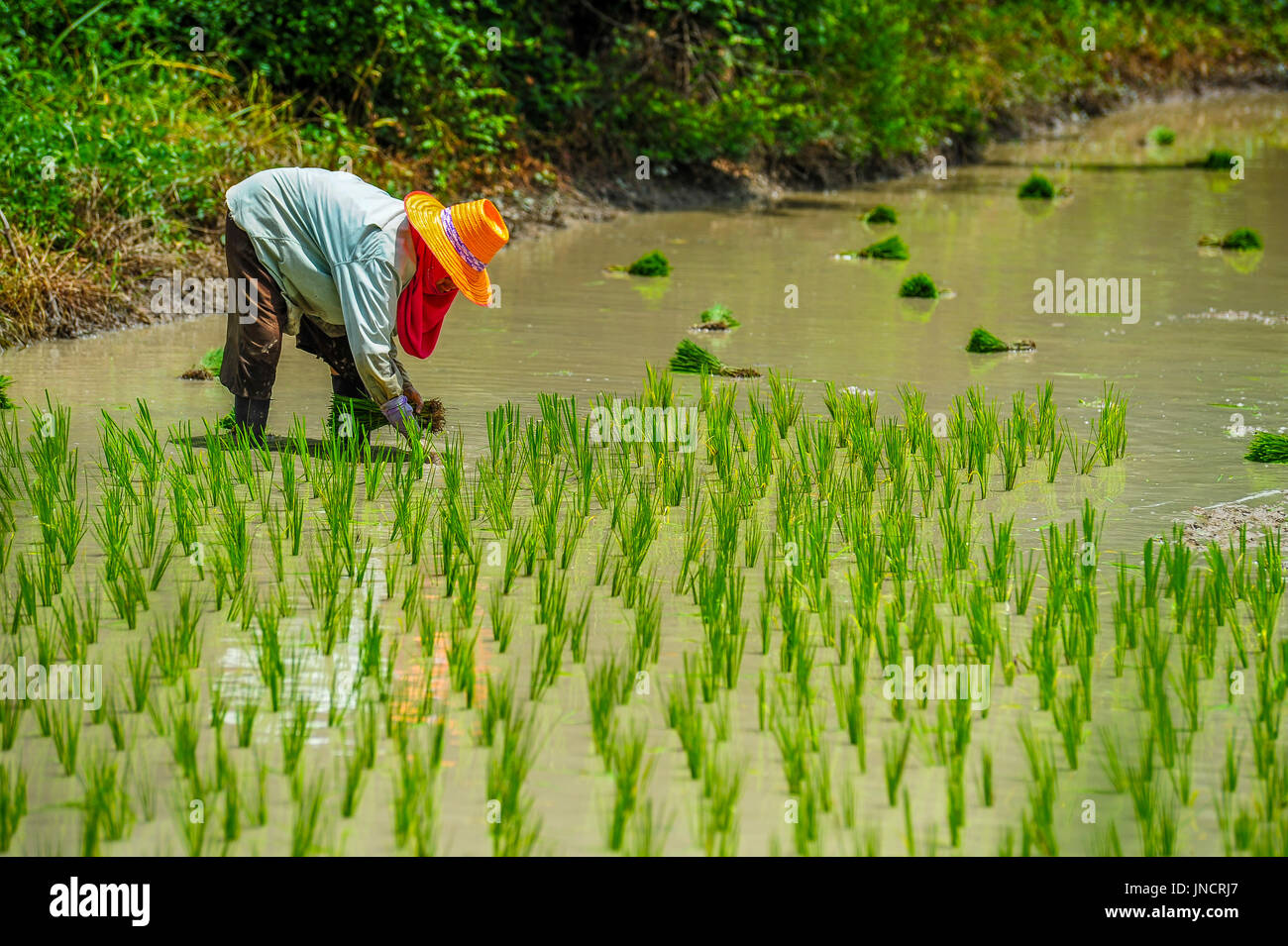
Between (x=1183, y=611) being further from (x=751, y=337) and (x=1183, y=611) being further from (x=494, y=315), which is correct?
(x=494, y=315)

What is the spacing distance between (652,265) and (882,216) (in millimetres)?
2996

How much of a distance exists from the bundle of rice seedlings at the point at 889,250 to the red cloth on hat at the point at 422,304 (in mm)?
5233

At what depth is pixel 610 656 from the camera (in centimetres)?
353

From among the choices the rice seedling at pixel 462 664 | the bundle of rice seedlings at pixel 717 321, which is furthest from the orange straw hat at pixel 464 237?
the bundle of rice seedlings at pixel 717 321

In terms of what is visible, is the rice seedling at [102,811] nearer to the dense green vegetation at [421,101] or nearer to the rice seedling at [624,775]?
the rice seedling at [624,775]

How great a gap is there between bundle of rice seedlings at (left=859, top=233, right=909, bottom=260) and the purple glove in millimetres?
5500

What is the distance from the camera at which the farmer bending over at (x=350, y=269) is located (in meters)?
4.72

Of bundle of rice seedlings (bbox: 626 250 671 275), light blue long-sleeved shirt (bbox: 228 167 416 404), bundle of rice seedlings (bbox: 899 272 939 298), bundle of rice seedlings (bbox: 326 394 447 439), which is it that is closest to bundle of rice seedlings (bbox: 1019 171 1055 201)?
bundle of rice seedlings (bbox: 899 272 939 298)

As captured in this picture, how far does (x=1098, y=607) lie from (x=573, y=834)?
170 cm

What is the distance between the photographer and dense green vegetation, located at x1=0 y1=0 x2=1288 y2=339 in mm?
7844

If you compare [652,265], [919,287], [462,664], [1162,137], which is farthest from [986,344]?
[1162,137]

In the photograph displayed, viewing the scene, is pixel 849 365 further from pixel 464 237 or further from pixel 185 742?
pixel 185 742

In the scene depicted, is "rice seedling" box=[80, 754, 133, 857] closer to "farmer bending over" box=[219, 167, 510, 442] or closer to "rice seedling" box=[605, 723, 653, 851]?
"rice seedling" box=[605, 723, 653, 851]
